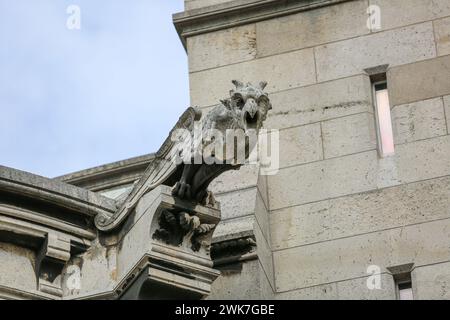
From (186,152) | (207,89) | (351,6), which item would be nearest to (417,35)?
(351,6)

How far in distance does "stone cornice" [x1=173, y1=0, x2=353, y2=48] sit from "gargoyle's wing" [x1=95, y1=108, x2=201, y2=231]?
347 cm

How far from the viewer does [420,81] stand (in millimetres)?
21328

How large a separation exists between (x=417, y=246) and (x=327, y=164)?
1.44 m

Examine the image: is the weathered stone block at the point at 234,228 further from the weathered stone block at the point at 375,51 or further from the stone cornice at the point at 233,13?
the stone cornice at the point at 233,13

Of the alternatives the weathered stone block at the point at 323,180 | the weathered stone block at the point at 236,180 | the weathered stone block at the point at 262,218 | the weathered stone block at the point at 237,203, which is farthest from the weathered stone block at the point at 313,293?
the weathered stone block at the point at 236,180

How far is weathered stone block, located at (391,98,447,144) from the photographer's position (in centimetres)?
2089

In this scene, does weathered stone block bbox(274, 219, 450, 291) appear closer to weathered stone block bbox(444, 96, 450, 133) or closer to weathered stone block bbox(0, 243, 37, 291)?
weathered stone block bbox(444, 96, 450, 133)

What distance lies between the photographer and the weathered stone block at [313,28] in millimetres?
21922

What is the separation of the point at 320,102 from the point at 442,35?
57.2 inches

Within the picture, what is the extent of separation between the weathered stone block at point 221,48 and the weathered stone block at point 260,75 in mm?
100

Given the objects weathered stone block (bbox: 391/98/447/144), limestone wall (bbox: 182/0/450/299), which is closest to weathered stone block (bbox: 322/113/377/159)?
limestone wall (bbox: 182/0/450/299)

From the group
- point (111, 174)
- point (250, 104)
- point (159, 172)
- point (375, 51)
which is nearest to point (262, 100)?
point (250, 104)

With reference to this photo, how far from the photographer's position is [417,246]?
2006 centimetres

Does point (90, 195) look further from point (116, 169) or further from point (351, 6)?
point (351, 6)
